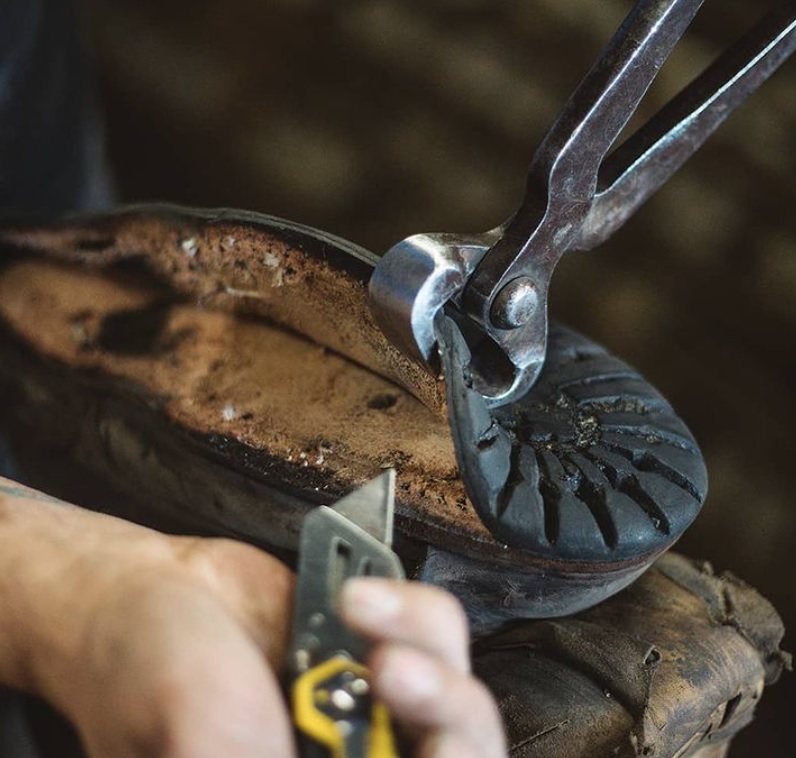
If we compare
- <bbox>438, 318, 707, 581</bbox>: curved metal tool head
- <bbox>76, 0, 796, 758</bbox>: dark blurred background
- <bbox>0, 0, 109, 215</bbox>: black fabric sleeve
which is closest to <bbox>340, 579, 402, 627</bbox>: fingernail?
<bbox>438, 318, 707, 581</bbox>: curved metal tool head

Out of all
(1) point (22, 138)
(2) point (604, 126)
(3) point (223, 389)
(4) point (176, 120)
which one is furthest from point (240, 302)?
(4) point (176, 120)

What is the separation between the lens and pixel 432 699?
34 centimetres

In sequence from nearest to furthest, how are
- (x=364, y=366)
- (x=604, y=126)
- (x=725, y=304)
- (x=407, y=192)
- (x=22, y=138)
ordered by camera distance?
(x=604, y=126) → (x=364, y=366) → (x=22, y=138) → (x=725, y=304) → (x=407, y=192)

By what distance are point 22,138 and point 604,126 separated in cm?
56

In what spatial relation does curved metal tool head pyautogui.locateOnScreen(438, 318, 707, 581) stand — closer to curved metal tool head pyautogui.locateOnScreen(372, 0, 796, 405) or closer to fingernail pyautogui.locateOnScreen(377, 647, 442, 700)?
curved metal tool head pyautogui.locateOnScreen(372, 0, 796, 405)

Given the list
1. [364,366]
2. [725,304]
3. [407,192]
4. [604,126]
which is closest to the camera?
[604,126]

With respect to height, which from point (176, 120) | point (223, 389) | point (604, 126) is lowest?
point (176, 120)

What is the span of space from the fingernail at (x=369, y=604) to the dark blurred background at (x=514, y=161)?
702 mm

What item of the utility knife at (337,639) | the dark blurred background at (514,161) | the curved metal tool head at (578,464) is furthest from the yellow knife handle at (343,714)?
the dark blurred background at (514,161)

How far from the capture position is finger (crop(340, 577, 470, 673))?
35 centimetres

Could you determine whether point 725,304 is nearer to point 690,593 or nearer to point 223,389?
point 690,593

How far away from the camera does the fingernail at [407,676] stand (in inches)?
13.0

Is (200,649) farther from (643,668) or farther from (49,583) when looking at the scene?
(643,668)

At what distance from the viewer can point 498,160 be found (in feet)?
3.46
